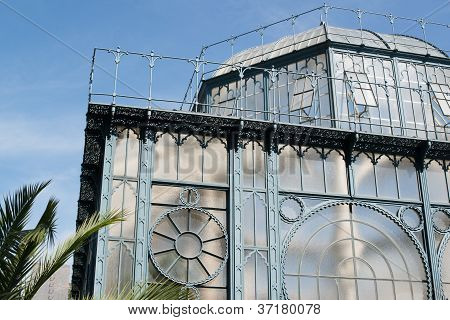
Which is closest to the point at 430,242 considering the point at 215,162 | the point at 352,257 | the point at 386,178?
A: the point at 386,178

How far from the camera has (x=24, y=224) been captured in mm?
10320

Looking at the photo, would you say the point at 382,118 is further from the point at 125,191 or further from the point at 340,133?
the point at 125,191

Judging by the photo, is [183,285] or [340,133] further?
[340,133]

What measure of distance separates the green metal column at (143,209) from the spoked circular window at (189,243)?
0.20m

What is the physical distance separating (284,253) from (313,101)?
5.70 m

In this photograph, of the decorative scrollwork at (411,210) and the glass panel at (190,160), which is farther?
the decorative scrollwork at (411,210)

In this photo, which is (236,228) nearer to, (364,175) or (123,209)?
(123,209)

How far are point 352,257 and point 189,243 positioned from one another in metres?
3.98

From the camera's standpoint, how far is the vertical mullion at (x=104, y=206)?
13.5m

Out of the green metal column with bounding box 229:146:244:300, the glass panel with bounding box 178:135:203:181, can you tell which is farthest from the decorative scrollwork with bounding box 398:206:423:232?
the glass panel with bounding box 178:135:203:181

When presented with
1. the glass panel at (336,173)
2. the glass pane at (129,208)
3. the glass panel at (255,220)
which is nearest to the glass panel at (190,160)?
the glass pane at (129,208)

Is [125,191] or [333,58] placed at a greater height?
[333,58]

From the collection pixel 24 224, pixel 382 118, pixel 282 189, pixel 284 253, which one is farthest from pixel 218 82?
pixel 24 224

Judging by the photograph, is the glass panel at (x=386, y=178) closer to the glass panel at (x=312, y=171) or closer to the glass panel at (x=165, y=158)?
the glass panel at (x=312, y=171)
